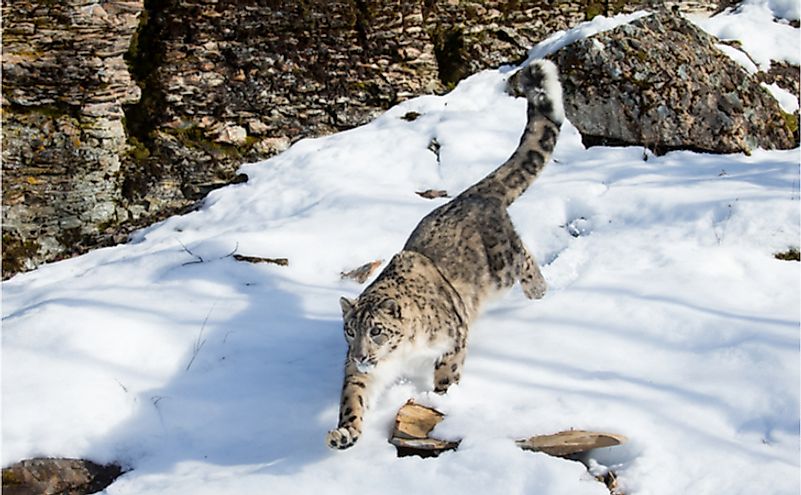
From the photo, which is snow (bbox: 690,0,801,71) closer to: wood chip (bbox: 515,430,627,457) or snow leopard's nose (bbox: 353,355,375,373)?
wood chip (bbox: 515,430,627,457)

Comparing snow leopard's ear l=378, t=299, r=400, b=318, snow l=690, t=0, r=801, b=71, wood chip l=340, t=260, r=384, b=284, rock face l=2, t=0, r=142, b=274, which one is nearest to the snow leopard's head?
snow leopard's ear l=378, t=299, r=400, b=318

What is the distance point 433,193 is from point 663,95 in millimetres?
3142

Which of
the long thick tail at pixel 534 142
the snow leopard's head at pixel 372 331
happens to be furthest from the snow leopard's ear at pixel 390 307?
the long thick tail at pixel 534 142

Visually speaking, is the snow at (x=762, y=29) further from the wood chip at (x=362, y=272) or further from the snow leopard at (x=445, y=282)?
the wood chip at (x=362, y=272)

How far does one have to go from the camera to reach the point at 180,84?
399 inches

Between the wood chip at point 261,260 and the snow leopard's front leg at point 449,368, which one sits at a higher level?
the snow leopard's front leg at point 449,368

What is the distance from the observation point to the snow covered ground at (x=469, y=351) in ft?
11.5

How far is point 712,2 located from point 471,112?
17.7 feet

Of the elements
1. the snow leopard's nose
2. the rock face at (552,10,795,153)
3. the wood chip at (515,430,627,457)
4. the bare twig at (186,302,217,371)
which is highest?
the rock face at (552,10,795,153)

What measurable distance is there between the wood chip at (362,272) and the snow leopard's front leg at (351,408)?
6.24ft

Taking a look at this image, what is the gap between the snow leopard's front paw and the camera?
141 inches

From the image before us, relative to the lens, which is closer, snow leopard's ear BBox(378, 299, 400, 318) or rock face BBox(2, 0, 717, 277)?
snow leopard's ear BBox(378, 299, 400, 318)

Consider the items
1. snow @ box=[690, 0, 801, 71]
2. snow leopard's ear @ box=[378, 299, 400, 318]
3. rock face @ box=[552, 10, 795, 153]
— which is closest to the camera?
snow leopard's ear @ box=[378, 299, 400, 318]

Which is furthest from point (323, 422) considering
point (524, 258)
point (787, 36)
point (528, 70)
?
point (787, 36)
